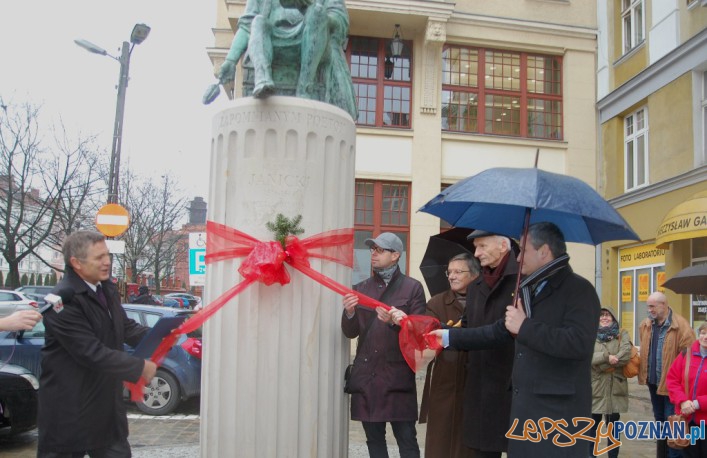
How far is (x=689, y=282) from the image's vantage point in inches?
264

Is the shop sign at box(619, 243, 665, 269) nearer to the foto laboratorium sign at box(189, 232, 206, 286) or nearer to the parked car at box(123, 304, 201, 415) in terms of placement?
the foto laboratorium sign at box(189, 232, 206, 286)

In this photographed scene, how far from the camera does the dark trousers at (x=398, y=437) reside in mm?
4512

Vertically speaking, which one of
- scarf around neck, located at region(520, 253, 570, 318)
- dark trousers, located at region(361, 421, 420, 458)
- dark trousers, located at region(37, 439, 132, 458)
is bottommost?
dark trousers, located at region(361, 421, 420, 458)

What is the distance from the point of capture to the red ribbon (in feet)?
12.5

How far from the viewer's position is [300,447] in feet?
13.0

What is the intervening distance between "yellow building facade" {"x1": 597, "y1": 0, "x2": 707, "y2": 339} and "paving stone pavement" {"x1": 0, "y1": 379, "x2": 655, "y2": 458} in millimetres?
4629

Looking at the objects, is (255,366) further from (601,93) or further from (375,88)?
(601,93)

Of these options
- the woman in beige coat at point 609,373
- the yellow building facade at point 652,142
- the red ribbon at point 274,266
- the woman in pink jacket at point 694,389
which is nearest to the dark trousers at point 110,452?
the red ribbon at point 274,266

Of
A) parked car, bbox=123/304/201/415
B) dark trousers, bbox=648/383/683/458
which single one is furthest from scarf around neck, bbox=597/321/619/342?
parked car, bbox=123/304/201/415

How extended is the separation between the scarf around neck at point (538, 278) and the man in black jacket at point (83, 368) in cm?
214

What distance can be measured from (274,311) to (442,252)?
1.80 m

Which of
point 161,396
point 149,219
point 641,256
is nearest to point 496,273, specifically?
point 161,396

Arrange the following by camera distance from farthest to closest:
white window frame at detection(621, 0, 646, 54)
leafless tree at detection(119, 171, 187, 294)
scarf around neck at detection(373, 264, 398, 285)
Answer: leafless tree at detection(119, 171, 187, 294), white window frame at detection(621, 0, 646, 54), scarf around neck at detection(373, 264, 398, 285)

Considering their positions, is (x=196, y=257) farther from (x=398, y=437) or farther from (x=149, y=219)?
(x=149, y=219)
